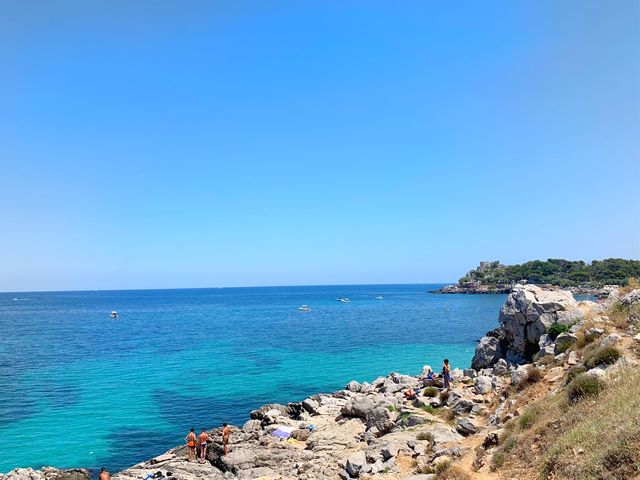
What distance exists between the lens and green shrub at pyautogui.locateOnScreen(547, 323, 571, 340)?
29.3 meters

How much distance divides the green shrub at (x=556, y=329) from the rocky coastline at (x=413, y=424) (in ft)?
0.24

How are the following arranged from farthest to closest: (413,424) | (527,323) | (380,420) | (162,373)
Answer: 1. (162,373)
2. (527,323)
3. (380,420)
4. (413,424)

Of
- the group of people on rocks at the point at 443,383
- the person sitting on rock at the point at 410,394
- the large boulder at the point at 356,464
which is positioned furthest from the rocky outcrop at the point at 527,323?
the large boulder at the point at 356,464

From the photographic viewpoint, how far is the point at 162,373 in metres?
51.8

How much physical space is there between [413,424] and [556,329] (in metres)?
12.7

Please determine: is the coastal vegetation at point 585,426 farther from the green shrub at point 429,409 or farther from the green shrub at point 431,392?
the green shrub at point 431,392

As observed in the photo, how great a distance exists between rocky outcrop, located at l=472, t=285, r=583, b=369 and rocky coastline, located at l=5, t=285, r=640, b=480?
0.26 feet

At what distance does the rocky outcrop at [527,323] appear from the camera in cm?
3125

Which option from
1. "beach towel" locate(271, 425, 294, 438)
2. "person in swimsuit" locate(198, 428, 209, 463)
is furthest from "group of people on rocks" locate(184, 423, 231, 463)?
"beach towel" locate(271, 425, 294, 438)

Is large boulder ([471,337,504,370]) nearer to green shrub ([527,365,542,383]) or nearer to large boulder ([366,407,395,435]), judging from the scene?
green shrub ([527,365,542,383])

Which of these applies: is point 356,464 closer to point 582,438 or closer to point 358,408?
point 358,408

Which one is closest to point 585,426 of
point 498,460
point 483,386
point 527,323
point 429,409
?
point 498,460

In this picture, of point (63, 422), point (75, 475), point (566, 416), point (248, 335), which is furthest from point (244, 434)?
point (248, 335)

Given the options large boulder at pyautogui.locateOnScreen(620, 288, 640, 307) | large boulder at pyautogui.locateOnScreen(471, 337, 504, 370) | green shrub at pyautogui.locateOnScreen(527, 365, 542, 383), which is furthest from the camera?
large boulder at pyautogui.locateOnScreen(471, 337, 504, 370)
